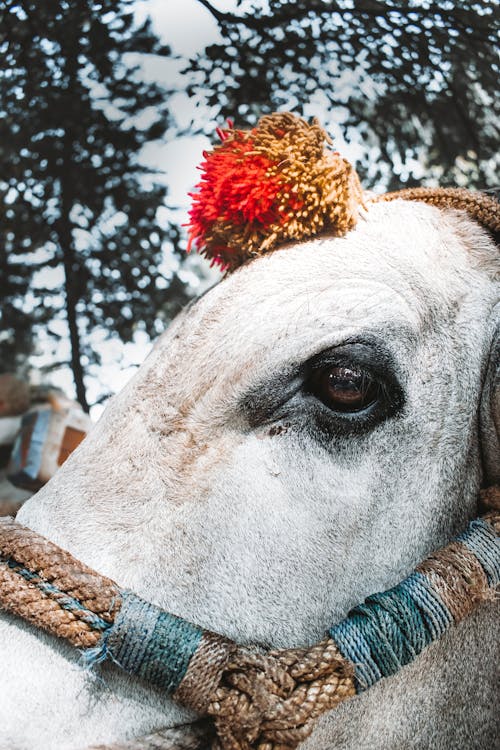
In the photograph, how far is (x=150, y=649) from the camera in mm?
1424

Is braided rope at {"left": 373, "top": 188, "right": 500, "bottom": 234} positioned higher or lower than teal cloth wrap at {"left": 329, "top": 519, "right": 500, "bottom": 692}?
higher

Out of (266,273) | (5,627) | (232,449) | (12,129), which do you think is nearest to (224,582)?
(232,449)

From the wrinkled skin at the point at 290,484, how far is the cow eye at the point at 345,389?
3 centimetres

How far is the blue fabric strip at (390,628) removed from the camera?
1.48 m

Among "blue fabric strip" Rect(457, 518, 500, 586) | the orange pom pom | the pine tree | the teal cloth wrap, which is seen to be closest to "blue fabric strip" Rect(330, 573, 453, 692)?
the teal cloth wrap

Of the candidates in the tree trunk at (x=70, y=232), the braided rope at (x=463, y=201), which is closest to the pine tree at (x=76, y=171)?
the tree trunk at (x=70, y=232)

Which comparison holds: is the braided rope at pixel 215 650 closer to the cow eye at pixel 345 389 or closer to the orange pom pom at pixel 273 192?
the cow eye at pixel 345 389

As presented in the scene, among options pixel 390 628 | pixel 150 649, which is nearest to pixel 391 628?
pixel 390 628

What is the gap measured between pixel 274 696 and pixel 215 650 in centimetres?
15

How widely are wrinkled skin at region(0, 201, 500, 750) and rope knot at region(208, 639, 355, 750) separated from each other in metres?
0.10

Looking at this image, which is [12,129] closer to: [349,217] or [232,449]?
[349,217]

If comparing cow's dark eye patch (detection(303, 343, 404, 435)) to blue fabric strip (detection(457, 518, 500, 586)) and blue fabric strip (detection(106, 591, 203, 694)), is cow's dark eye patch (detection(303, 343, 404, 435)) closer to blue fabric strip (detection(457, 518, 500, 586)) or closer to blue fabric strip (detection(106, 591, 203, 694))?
blue fabric strip (detection(457, 518, 500, 586))

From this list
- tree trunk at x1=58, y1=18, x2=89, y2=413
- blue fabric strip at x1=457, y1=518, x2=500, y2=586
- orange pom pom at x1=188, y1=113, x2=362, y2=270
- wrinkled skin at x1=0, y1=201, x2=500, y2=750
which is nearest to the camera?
wrinkled skin at x1=0, y1=201, x2=500, y2=750

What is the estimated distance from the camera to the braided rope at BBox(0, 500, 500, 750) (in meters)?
1.41
